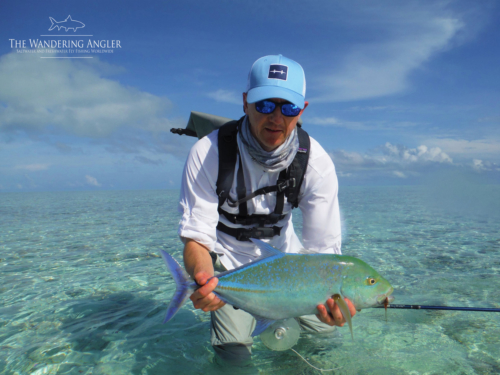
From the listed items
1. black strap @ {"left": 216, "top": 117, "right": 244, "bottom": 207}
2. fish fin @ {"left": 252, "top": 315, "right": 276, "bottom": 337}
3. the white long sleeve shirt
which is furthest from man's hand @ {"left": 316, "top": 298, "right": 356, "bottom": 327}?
black strap @ {"left": 216, "top": 117, "right": 244, "bottom": 207}

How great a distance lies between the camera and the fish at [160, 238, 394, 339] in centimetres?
222

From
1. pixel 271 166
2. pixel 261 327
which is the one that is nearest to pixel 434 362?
pixel 261 327

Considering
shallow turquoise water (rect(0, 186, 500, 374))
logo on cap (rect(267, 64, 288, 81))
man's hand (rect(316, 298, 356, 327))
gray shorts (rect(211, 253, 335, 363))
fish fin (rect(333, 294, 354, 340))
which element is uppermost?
logo on cap (rect(267, 64, 288, 81))

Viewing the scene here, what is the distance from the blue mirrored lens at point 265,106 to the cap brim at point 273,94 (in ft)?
0.15

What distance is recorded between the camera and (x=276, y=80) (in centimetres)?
282

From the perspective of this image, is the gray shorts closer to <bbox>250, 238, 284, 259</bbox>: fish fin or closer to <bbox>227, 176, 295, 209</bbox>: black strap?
<bbox>227, 176, 295, 209</bbox>: black strap

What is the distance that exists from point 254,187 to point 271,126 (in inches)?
27.2

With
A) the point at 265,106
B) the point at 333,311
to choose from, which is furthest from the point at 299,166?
the point at 333,311

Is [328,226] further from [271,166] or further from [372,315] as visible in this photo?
[372,315]

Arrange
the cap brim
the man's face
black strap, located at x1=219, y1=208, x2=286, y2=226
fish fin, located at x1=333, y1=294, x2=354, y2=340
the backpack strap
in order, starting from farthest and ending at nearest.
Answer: black strap, located at x1=219, y1=208, x2=286, y2=226
the backpack strap
the man's face
the cap brim
fish fin, located at x1=333, y1=294, x2=354, y2=340

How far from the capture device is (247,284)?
2295mm

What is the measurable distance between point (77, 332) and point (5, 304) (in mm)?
1701

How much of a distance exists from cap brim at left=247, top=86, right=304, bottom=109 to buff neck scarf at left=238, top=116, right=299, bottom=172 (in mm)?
335

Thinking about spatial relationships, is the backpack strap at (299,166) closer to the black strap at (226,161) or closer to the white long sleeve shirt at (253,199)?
the white long sleeve shirt at (253,199)
